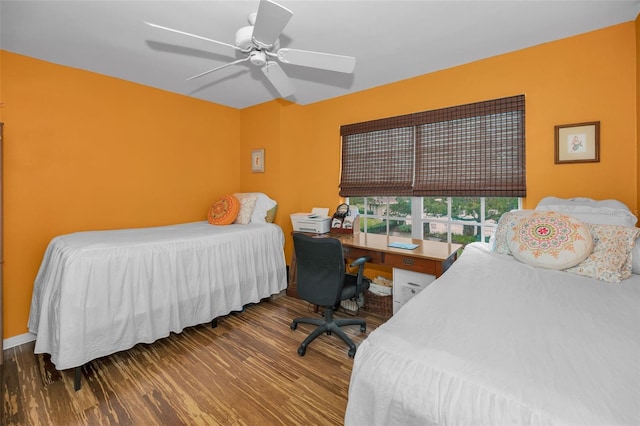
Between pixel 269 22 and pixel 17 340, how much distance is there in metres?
3.18

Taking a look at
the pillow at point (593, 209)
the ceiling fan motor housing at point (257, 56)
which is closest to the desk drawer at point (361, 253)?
the pillow at point (593, 209)

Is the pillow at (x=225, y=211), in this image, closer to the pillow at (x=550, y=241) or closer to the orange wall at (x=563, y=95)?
the orange wall at (x=563, y=95)

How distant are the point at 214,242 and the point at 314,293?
108cm

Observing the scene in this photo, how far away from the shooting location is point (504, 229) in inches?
78.0

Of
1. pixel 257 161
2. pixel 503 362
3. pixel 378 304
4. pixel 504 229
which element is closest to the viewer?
pixel 503 362

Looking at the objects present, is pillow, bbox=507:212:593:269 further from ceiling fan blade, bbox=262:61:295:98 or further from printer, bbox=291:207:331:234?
ceiling fan blade, bbox=262:61:295:98

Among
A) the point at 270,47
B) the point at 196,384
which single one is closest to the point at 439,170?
the point at 270,47

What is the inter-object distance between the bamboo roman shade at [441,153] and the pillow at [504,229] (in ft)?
1.78

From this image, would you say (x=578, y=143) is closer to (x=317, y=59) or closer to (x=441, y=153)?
(x=441, y=153)

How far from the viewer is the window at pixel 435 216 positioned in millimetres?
2686

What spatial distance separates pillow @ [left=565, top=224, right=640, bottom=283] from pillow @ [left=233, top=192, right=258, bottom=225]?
2777mm

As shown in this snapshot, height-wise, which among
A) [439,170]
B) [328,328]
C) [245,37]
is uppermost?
[245,37]

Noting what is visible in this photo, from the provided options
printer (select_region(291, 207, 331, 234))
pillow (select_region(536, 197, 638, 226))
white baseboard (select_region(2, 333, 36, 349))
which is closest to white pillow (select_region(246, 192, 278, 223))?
printer (select_region(291, 207, 331, 234))

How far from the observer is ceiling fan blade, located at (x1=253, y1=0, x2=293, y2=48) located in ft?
4.26
